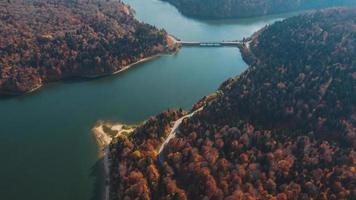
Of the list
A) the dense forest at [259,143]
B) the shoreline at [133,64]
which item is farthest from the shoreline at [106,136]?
the shoreline at [133,64]

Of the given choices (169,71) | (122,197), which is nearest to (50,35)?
(169,71)

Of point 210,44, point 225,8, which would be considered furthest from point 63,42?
point 225,8

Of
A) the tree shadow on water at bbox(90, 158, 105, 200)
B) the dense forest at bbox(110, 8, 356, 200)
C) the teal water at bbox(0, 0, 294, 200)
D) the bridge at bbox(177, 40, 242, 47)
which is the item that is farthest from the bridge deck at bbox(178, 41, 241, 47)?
the tree shadow on water at bbox(90, 158, 105, 200)

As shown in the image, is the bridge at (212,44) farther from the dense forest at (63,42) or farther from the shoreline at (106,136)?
the shoreline at (106,136)

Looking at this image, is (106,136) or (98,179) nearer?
(98,179)

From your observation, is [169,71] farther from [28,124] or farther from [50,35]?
[28,124]

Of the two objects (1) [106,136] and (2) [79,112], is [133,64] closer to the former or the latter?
(2) [79,112]
